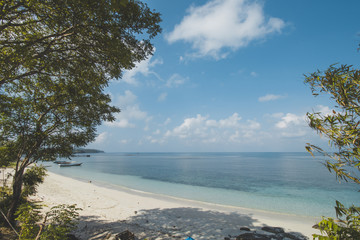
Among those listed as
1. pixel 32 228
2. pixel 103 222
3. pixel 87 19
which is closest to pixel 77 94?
pixel 87 19

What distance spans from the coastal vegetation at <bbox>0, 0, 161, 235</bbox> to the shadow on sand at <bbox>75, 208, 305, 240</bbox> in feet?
11.1

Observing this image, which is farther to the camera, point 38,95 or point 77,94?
point 38,95

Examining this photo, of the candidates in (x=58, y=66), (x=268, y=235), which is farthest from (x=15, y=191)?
(x=268, y=235)

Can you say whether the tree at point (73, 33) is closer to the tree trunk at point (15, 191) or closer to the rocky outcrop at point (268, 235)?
the tree trunk at point (15, 191)

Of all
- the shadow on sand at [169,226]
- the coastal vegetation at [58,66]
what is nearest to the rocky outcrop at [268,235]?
the shadow on sand at [169,226]

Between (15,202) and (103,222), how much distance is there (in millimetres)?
4348

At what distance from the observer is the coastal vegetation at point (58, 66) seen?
15.8ft

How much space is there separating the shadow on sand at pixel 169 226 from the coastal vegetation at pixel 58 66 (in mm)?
3383

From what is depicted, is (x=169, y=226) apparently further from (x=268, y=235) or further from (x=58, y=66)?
(x=58, y=66)

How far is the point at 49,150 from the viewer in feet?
25.3

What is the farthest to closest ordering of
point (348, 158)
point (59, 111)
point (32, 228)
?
point (59, 111), point (32, 228), point (348, 158)

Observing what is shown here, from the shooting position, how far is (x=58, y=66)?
6234mm

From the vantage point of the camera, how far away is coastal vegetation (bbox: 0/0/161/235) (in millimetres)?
4801

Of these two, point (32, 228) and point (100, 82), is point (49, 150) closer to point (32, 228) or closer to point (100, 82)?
point (100, 82)
